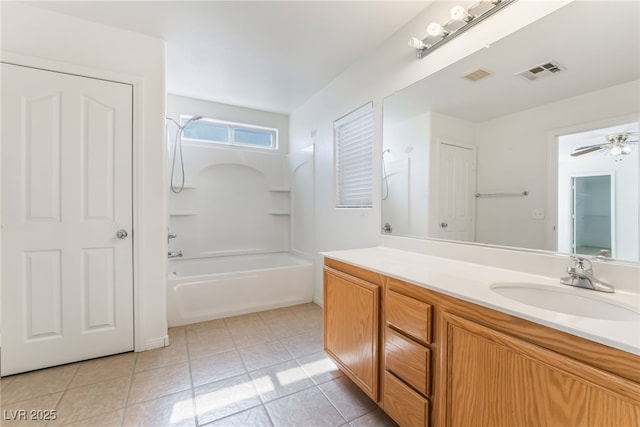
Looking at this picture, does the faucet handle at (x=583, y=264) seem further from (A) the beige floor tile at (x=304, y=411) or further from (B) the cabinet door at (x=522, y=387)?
(A) the beige floor tile at (x=304, y=411)

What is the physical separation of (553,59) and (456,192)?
2.47ft

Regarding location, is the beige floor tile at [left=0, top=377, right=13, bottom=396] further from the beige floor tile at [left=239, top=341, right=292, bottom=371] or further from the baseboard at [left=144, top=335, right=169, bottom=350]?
the beige floor tile at [left=239, top=341, right=292, bottom=371]

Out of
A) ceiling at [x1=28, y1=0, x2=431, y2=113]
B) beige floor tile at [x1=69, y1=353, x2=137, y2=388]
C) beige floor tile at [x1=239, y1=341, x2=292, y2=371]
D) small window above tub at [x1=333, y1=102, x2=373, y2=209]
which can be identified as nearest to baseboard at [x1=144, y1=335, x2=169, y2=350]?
beige floor tile at [x1=69, y1=353, x2=137, y2=388]

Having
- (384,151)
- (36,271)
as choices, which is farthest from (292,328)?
(36,271)

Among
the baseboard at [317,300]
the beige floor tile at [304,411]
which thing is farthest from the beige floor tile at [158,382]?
the baseboard at [317,300]

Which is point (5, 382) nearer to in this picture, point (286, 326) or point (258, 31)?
point (286, 326)

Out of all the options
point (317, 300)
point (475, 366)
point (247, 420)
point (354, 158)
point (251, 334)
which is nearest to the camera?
point (475, 366)

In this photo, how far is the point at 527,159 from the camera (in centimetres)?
133

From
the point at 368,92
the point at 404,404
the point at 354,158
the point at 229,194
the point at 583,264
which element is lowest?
the point at 404,404

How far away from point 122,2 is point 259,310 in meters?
2.90

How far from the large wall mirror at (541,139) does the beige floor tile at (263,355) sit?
143 centimetres

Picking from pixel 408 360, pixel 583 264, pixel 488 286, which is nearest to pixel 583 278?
pixel 583 264

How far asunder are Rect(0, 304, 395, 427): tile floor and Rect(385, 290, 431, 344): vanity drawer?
648 mm

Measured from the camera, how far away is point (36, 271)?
6.14 feet
